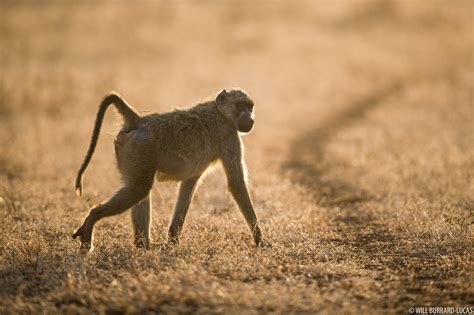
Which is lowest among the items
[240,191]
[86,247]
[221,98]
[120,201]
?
[86,247]

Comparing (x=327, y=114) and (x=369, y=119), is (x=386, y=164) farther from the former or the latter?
(x=327, y=114)

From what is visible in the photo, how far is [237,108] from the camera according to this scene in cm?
688

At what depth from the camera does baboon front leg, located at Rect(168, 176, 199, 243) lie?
265 inches

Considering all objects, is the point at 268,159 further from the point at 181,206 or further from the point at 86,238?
the point at 86,238

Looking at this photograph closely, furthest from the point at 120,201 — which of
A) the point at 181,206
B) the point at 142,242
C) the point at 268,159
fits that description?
the point at 268,159

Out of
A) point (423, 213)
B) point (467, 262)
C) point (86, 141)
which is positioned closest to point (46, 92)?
point (86, 141)

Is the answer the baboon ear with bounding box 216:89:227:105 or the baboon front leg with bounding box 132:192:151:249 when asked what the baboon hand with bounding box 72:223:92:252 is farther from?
the baboon ear with bounding box 216:89:227:105

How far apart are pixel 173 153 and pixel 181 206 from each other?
741 millimetres

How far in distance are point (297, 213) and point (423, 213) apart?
1.39 metres

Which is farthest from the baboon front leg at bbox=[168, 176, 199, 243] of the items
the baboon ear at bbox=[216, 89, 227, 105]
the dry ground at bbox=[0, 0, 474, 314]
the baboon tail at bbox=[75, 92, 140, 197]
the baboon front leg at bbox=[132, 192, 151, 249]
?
the baboon tail at bbox=[75, 92, 140, 197]

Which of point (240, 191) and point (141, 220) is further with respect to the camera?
point (240, 191)

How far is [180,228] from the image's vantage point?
266 inches

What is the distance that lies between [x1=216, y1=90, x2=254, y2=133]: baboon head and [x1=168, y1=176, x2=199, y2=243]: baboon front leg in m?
0.68

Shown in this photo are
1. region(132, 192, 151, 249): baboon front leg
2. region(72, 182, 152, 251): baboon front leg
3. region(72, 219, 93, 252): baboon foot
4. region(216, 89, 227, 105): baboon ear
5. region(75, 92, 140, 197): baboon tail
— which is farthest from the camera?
region(216, 89, 227, 105): baboon ear
